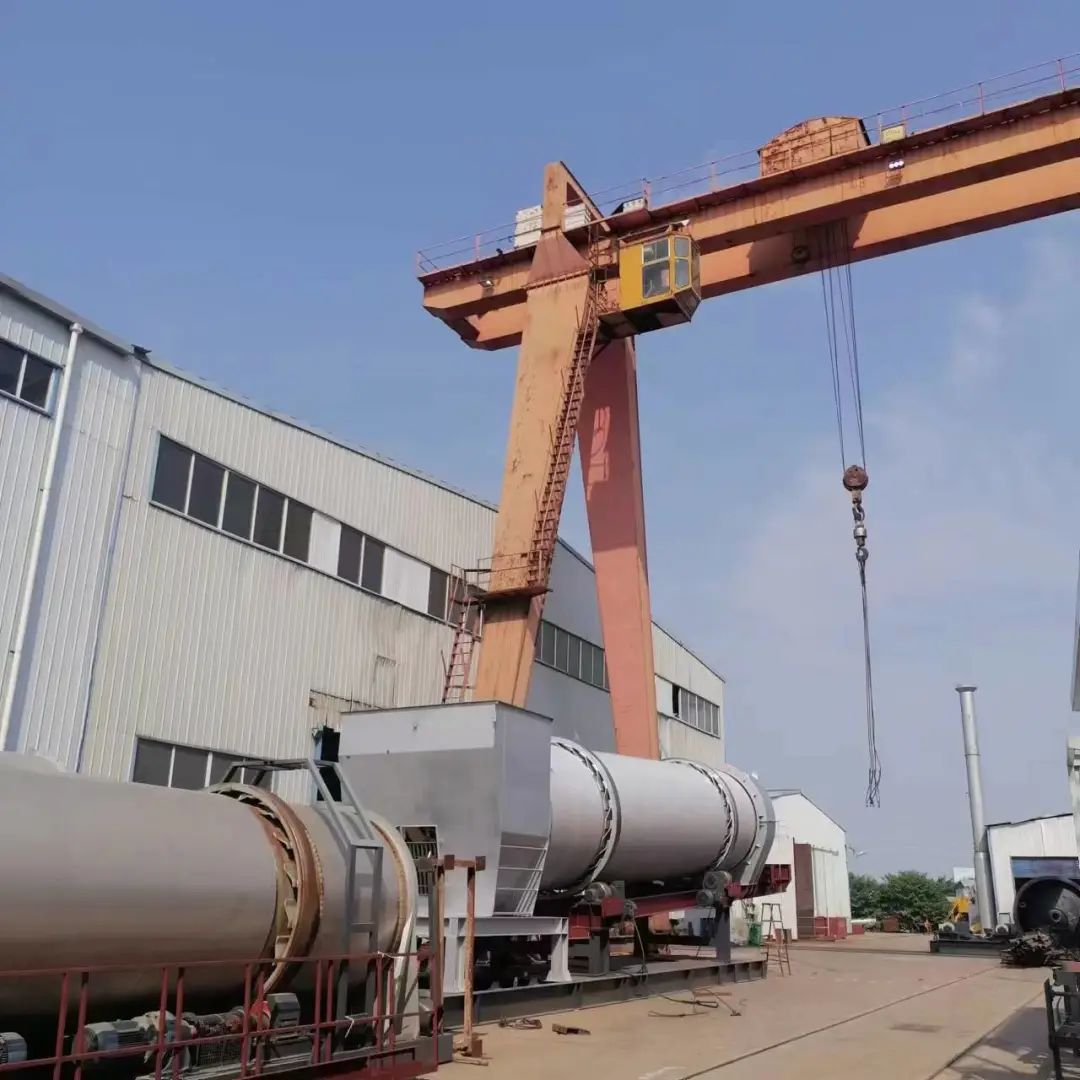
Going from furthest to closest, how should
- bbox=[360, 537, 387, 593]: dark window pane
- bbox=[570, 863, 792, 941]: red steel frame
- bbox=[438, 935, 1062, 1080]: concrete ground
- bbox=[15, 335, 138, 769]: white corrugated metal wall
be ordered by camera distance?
bbox=[360, 537, 387, 593]: dark window pane < bbox=[570, 863, 792, 941]: red steel frame < bbox=[15, 335, 138, 769]: white corrugated metal wall < bbox=[438, 935, 1062, 1080]: concrete ground

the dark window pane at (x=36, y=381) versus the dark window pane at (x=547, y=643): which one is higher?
the dark window pane at (x=36, y=381)

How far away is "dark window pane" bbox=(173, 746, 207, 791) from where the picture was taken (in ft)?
49.2

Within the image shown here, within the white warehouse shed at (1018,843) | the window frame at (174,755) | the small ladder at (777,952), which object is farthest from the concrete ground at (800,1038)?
the white warehouse shed at (1018,843)

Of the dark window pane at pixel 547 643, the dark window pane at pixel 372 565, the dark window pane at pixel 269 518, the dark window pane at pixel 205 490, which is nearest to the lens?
the dark window pane at pixel 205 490

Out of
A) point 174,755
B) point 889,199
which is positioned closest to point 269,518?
point 174,755

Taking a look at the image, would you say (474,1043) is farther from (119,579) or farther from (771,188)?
(771,188)

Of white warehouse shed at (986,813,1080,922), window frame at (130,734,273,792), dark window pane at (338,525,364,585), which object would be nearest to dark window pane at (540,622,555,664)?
dark window pane at (338,525,364,585)

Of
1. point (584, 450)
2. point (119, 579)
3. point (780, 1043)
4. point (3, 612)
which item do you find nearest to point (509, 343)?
point (584, 450)

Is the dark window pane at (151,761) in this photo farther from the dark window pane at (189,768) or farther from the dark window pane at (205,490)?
the dark window pane at (205,490)

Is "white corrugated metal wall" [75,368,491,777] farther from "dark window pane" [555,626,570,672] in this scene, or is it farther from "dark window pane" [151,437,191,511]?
"dark window pane" [555,626,570,672]

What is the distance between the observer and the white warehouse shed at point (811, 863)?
38.8 m

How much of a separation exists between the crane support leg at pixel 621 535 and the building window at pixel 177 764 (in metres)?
8.47

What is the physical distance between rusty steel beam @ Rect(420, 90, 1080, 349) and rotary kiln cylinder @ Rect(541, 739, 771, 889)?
10.3 m

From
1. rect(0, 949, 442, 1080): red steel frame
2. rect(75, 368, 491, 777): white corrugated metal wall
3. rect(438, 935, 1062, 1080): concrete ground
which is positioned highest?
rect(75, 368, 491, 777): white corrugated metal wall
